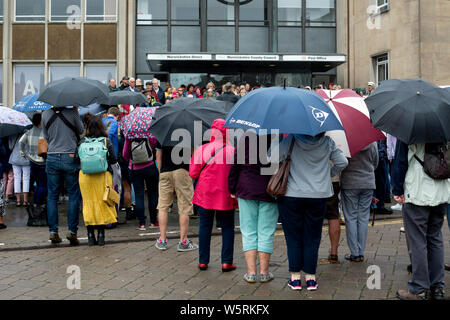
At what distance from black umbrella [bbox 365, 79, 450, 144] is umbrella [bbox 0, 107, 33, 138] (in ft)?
24.7

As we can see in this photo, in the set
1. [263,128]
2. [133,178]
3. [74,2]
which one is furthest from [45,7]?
[263,128]

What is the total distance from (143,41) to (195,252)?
1722cm

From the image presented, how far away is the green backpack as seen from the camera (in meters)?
7.84

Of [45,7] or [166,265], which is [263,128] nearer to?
[166,265]

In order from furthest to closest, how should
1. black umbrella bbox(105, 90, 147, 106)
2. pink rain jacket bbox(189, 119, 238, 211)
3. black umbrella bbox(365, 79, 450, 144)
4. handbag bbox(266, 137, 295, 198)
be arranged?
black umbrella bbox(105, 90, 147, 106), pink rain jacket bbox(189, 119, 238, 211), handbag bbox(266, 137, 295, 198), black umbrella bbox(365, 79, 450, 144)

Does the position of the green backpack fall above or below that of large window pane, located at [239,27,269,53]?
below

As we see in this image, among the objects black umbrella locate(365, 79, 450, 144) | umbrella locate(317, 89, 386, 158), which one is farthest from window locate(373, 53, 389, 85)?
black umbrella locate(365, 79, 450, 144)

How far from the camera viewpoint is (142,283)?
19.7 feet

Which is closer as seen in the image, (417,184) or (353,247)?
(417,184)

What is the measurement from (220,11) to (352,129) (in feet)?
58.9

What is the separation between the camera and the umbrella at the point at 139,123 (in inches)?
346

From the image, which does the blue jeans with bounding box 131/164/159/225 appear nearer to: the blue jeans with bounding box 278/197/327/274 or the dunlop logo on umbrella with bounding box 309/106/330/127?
the blue jeans with bounding box 278/197/327/274

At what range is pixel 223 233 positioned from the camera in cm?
657

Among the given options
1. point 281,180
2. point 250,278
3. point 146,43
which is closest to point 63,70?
point 146,43
